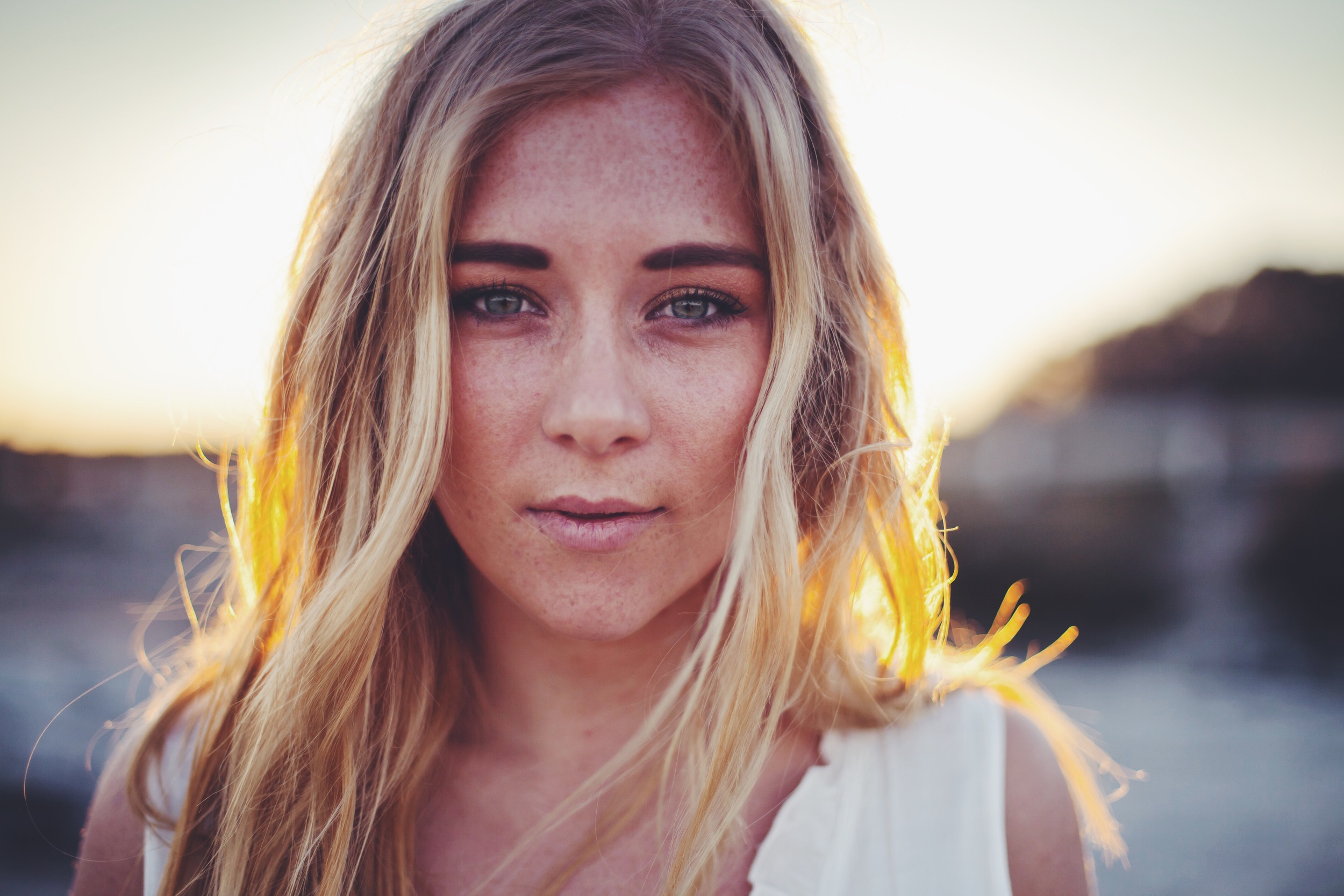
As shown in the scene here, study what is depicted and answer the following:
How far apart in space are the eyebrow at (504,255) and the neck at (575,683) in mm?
692

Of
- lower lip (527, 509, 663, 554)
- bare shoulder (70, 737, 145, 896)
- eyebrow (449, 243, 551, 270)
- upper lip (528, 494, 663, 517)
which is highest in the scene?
eyebrow (449, 243, 551, 270)

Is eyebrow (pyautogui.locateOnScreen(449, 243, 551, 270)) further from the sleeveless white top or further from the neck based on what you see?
the sleeveless white top

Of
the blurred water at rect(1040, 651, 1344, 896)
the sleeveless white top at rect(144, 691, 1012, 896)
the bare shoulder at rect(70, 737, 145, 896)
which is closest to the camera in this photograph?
the sleeveless white top at rect(144, 691, 1012, 896)

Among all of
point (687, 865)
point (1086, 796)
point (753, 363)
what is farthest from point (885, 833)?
point (753, 363)

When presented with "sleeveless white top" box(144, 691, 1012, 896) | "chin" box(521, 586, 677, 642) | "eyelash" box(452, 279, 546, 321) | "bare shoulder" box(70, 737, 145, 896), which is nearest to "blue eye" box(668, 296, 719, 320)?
"eyelash" box(452, 279, 546, 321)

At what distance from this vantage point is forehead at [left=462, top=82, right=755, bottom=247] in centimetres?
118

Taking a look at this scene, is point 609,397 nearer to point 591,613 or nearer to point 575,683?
point 591,613

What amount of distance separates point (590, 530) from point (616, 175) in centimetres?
61

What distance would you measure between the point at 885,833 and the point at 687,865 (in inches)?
15.2

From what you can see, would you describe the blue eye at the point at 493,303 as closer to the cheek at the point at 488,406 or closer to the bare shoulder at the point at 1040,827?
the cheek at the point at 488,406

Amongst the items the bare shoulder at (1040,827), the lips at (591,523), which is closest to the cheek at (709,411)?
the lips at (591,523)

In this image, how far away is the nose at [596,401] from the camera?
1133 millimetres

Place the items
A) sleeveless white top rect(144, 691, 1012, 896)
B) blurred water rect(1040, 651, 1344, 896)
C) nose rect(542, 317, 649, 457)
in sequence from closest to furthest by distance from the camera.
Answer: nose rect(542, 317, 649, 457) → sleeveless white top rect(144, 691, 1012, 896) → blurred water rect(1040, 651, 1344, 896)

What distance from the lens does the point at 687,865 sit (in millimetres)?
1210
